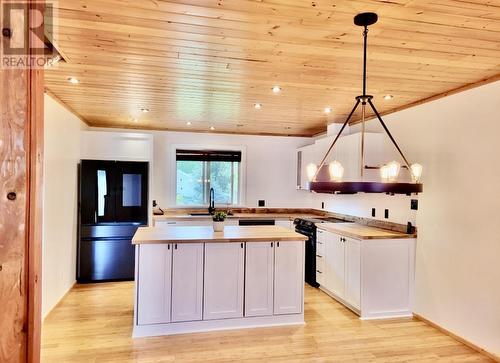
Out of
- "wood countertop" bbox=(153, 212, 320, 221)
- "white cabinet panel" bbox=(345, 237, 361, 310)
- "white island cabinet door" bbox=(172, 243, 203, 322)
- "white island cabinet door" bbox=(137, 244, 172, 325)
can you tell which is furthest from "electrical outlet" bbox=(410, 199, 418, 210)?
"white island cabinet door" bbox=(137, 244, 172, 325)

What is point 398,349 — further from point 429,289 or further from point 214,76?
point 214,76

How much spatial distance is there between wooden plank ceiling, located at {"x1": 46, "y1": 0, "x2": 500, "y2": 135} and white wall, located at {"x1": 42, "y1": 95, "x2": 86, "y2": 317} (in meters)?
0.36

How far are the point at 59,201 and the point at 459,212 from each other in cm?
429

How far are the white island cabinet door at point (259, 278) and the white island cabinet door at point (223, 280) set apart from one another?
0.06 meters

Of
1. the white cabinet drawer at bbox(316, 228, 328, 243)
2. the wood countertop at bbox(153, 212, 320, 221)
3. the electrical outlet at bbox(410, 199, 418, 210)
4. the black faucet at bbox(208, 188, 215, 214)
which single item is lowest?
the white cabinet drawer at bbox(316, 228, 328, 243)

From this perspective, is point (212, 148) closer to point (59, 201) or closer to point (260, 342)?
point (59, 201)

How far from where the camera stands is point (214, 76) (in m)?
3.00

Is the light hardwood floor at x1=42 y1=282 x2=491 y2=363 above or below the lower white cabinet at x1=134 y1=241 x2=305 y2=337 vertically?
below

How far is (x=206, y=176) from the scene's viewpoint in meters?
6.12

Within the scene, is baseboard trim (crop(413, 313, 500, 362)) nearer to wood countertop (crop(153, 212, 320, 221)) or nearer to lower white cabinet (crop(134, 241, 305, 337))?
lower white cabinet (crop(134, 241, 305, 337))

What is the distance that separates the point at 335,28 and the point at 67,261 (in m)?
4.21

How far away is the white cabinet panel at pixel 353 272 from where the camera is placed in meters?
3.79

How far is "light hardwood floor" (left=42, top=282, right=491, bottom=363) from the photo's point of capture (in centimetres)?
288

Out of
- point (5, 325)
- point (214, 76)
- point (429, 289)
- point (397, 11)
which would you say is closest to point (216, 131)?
point (214, 76)
